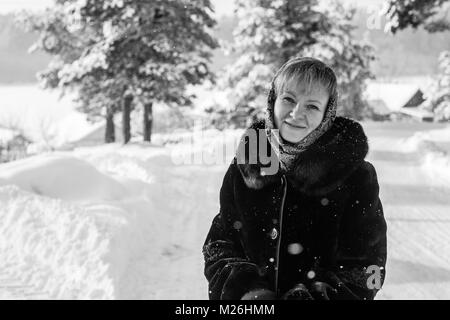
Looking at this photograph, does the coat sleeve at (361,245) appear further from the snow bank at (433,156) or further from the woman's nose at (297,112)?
the snow bank at (433,156)

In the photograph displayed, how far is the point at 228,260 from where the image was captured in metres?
2.02

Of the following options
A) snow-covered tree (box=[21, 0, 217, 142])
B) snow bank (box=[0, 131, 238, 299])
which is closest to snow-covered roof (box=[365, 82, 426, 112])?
snow-covered tree (box=[21, 0, 217, 142])

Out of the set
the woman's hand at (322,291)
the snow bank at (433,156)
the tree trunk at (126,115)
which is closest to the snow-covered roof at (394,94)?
the snow bank at (433,156)

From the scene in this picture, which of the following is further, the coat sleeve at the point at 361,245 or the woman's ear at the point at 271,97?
the woman's ear at the point at 271,97

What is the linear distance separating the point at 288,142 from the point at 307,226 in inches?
14.5

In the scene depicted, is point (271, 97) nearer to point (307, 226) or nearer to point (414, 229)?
point (307, 226)

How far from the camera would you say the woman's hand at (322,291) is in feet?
5.86

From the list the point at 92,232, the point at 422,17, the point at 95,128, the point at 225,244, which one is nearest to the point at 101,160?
the point at 92,232

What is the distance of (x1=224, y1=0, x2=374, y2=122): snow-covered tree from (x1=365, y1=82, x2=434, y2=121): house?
45.6m

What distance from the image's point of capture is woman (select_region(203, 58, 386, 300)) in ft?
5.99

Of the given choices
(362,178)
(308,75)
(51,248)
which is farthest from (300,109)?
(51,248)

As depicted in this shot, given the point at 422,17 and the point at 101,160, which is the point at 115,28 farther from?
the point at 422,17

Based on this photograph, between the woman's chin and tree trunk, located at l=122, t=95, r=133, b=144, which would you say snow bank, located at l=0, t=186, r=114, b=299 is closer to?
the woman's chin
